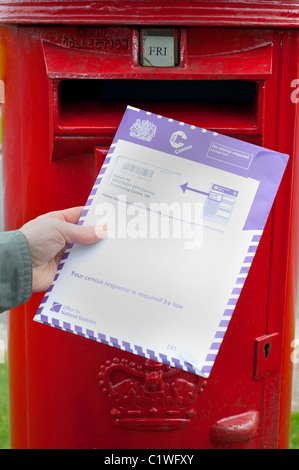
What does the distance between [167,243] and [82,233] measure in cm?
20

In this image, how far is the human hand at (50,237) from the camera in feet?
4.99

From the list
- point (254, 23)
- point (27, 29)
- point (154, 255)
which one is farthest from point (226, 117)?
point (27, 29)

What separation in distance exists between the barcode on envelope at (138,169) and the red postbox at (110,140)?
10cm

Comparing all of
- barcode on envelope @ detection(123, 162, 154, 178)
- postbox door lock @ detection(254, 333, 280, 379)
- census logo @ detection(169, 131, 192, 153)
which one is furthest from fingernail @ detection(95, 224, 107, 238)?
postbox door lock @ detection(254, 333, 280, 379)

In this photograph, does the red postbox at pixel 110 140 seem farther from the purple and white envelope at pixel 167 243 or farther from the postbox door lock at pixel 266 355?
the purple and white envelope at pixel 167 243

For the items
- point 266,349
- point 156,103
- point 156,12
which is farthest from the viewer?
point 266,349

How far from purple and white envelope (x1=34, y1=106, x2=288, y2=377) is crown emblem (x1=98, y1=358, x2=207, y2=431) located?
0.26m

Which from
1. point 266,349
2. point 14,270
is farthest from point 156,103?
point 266,349

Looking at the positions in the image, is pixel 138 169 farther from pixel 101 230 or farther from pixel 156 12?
pixel 156 12

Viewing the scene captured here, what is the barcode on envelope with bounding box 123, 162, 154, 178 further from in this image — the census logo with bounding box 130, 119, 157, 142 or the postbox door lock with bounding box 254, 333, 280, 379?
the postbox door lock with bounding box 254, 333, 280, 379

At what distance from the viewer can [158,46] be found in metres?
1.53

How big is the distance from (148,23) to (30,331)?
2.84 feet

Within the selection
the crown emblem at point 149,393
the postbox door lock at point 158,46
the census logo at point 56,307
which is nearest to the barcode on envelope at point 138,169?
the postbox door lock at point 158,46

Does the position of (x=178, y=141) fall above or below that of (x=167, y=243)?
above
